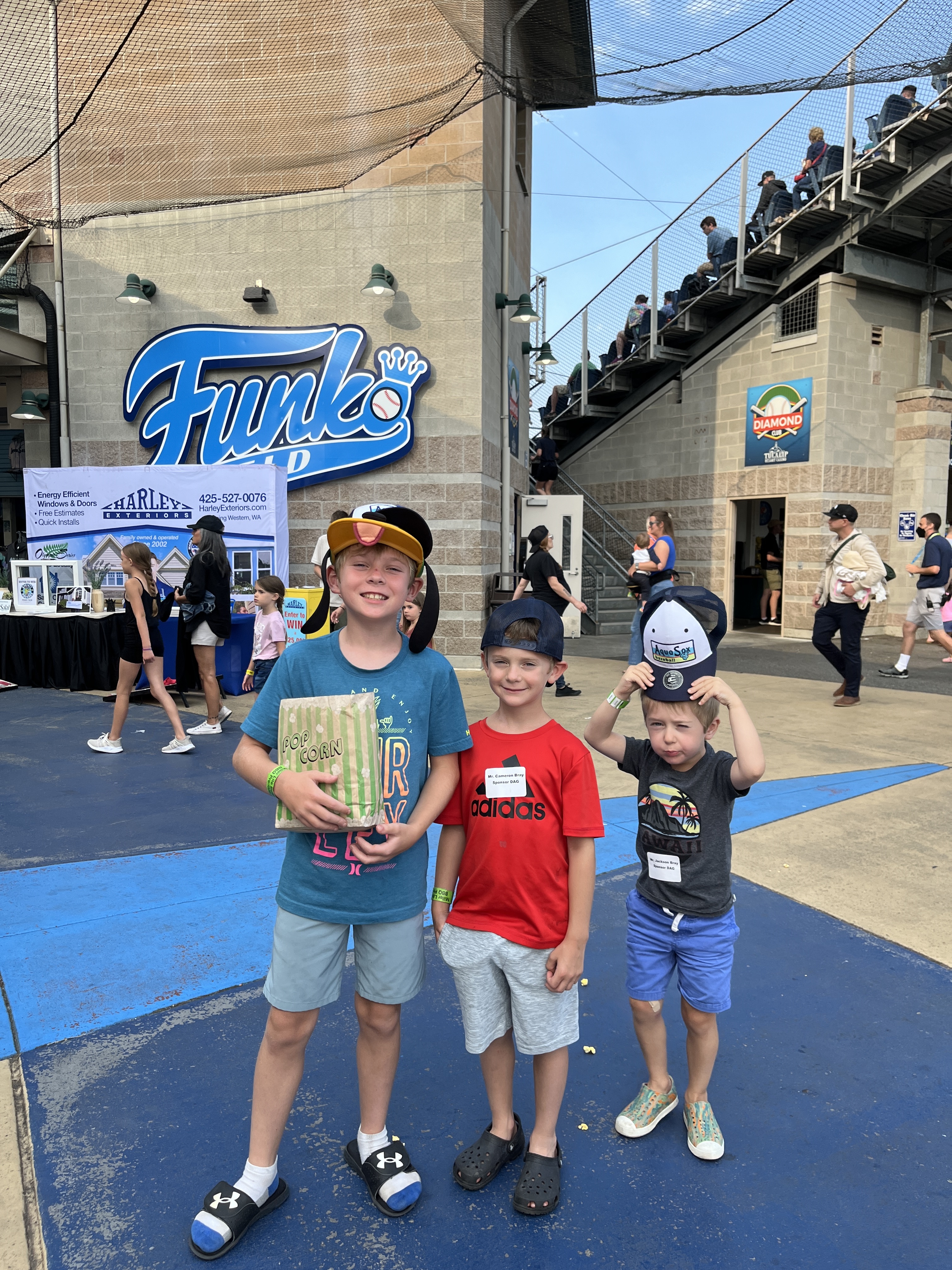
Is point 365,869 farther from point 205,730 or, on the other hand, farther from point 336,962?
point 205,730

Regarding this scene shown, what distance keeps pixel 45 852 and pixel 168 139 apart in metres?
9.32

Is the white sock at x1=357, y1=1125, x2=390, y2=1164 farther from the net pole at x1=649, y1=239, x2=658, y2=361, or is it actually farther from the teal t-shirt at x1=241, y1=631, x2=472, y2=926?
the net pole at x1=649, y1=239, x2=658, y2=361

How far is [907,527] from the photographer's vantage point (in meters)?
13.9

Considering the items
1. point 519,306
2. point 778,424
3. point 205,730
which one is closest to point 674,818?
point 205,730

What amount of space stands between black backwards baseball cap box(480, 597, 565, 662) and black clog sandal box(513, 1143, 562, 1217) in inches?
47.8

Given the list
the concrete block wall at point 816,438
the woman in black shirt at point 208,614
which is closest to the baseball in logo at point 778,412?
the concrete block wall at point 816,438

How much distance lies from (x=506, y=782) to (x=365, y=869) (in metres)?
0.38

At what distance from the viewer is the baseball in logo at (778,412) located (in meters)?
13.7

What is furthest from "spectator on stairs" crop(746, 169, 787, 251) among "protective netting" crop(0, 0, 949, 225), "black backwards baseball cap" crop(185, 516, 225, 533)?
"black backwards baseball cap" crop(185, 516, 225, 533)

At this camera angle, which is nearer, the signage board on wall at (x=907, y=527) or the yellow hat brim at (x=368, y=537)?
the yellow hat brim at (x=368, y=537)

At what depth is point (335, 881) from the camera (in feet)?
6.15

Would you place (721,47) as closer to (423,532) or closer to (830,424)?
(423,532)

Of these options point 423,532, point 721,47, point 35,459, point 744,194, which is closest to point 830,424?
point 744,194

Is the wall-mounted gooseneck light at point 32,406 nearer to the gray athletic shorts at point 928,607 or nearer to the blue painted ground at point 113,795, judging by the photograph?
the blue painted ground at point 113,795
